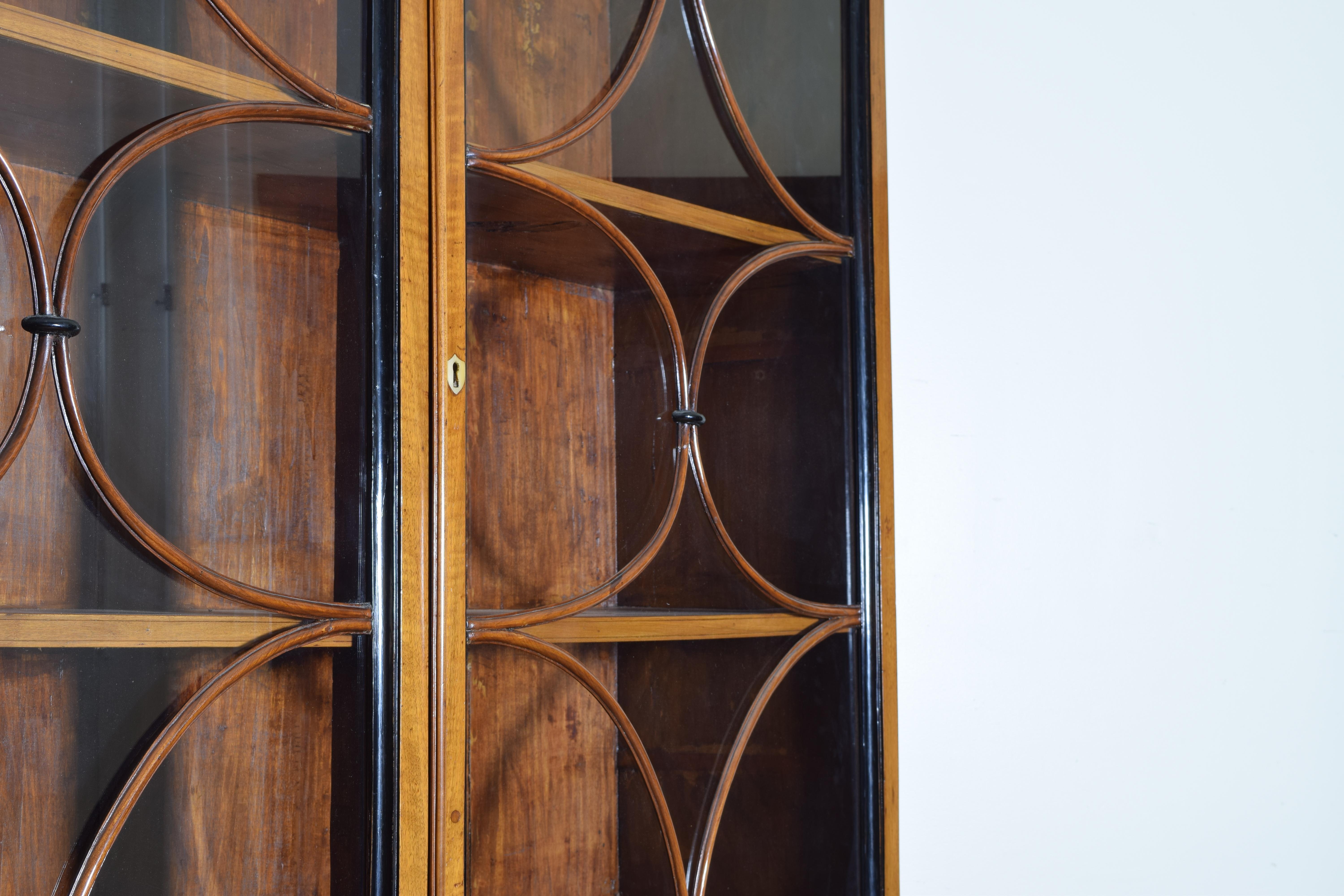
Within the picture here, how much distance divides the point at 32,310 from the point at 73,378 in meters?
0.04

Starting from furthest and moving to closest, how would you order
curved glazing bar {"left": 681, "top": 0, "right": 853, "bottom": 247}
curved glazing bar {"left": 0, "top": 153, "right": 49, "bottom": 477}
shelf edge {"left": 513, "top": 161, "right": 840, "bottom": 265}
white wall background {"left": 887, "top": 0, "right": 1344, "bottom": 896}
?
white wall background {"left": 887, "top": 0, "right": 1344, "bottom": 896}
curved glazing bar {"left": 681, "top": 0, "right": 853, "bottom": 247}
shelf edge {"left": 513, "top": 161, "right": 840, "bottom": 265}
curved glazing bar {"left": 0, "top": 153, "right": 49, "bottom": 477}

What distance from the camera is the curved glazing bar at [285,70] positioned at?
→ 65 cm

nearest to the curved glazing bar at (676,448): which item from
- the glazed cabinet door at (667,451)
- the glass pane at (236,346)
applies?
the glazed cabinet door at (667,451)

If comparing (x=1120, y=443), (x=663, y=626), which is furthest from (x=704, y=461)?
(x=1120, y=443)

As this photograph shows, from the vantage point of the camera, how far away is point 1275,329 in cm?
134

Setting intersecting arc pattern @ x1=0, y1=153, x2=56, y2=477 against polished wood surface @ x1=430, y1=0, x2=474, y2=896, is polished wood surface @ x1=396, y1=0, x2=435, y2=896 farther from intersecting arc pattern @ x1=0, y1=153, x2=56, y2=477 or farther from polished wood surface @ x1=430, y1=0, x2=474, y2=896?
intersecting arc pattern @ x1=0, y1=153, x2=56, y2=477

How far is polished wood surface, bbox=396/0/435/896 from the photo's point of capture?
2.22 ft

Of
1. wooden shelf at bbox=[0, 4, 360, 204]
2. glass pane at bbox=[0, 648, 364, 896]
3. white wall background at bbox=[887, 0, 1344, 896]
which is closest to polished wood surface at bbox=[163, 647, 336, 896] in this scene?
glass pane at bbox=[0, 648, 364, 896]

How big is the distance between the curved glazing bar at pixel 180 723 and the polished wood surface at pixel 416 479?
0.04m

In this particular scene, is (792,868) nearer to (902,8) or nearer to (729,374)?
(729,374)

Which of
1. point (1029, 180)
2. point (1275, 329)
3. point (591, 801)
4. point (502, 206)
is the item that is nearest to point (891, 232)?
point (1029, 180)

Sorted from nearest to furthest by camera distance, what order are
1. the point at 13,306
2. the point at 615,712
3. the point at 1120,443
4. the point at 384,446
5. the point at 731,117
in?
the point at 13,306
the point at 384,446
the point at 615,712
the point at 731,117
the point at 1120,443

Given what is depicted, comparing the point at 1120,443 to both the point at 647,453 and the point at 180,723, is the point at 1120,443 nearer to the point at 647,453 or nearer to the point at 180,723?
the point at 647,453

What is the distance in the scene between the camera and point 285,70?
2.20 feet
